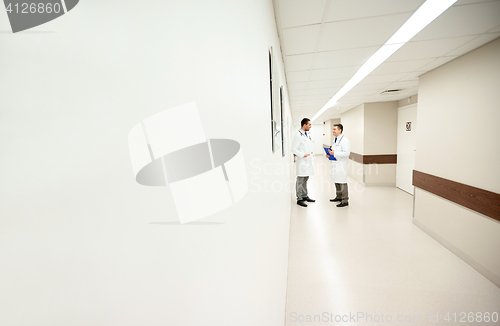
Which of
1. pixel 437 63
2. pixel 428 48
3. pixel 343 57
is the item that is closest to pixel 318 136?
pixel 437 63

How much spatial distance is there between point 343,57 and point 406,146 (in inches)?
172

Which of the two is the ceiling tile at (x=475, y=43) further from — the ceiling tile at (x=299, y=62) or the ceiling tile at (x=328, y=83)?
the ceiling tile at (x=299, y=62)

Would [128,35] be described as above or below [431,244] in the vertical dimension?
above

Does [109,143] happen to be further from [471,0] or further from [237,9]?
[471,0]

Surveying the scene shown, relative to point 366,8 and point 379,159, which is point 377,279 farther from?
point 379,159

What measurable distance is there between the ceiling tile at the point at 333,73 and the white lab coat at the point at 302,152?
119 centimetres

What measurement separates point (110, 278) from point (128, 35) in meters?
0.27

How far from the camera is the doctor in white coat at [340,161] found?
4.77 meters

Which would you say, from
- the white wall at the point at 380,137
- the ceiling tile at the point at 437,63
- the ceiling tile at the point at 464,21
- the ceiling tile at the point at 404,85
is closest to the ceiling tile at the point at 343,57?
the ceiling tile at the point at 464,21

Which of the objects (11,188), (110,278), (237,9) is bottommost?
(110,278)

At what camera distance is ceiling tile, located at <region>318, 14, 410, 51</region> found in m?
2.15

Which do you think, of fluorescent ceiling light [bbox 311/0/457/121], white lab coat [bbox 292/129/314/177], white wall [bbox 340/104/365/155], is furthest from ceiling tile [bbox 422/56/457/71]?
white wall [bbox 340/104/365/155]

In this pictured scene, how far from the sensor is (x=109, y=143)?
0.76ft

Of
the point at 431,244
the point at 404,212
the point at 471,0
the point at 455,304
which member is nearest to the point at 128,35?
the point at 471,0
